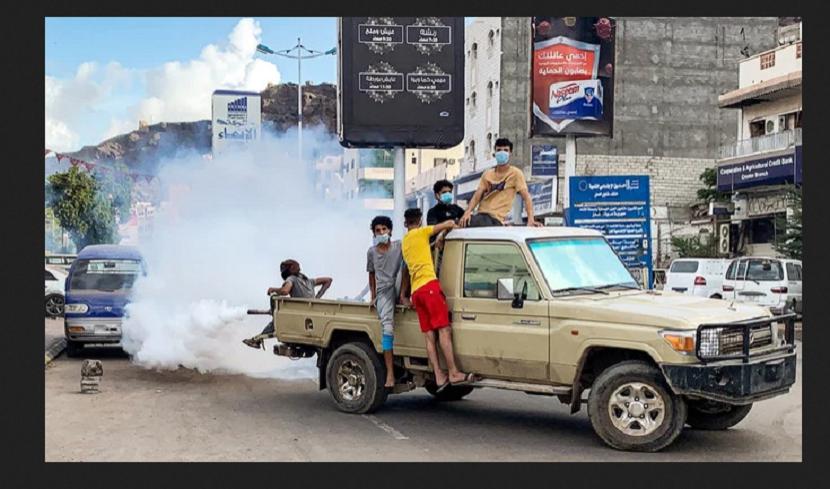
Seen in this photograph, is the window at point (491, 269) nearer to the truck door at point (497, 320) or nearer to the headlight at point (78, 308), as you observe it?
the truck door at point (497, 320)

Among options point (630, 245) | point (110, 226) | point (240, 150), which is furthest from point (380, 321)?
point (110, 226)

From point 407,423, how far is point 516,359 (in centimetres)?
170

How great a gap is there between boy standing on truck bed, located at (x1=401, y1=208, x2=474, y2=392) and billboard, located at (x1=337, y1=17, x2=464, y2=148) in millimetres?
6343

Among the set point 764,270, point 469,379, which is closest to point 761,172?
point 764,270

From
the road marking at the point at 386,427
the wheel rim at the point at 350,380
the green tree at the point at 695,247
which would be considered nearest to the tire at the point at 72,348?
the wheel rim at the point at 350,380

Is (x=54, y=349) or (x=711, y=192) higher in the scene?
(x=711, y=192)

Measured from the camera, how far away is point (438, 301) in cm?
972

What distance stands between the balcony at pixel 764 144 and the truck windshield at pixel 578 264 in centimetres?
2731

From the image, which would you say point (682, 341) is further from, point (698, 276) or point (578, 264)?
point (698, 276)

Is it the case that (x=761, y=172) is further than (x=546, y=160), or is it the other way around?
(x=546, y=160)

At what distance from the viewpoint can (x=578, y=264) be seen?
380 inches

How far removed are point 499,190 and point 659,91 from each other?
46.6 m

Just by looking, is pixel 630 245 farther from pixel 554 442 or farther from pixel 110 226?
pixel 110 226

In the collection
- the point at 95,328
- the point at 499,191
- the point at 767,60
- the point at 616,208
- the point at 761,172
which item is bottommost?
the point at 95,328
